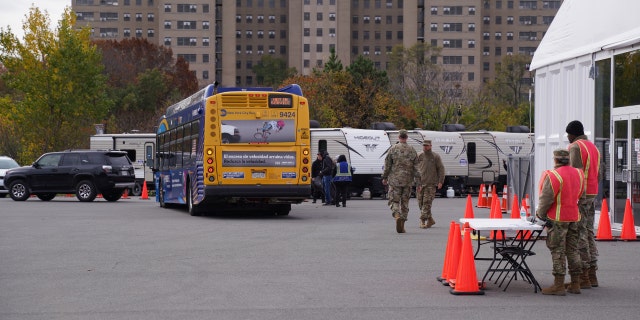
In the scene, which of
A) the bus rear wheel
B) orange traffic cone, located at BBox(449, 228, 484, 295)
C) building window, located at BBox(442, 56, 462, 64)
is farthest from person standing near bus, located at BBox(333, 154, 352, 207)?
building window, located at BBox(442, 56, 462, 64)

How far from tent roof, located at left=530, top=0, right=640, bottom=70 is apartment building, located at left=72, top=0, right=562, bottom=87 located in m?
124

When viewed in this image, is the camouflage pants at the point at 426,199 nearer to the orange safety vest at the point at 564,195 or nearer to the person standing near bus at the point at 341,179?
the orange safety vest at the point at 564,195

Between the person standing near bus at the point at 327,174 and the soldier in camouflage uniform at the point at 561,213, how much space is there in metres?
22.1

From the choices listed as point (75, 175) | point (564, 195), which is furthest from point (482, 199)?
point (564, 195)

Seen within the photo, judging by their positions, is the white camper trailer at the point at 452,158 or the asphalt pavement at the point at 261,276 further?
the white camper trailer at the point at 452,158

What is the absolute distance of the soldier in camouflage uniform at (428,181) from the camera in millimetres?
20922

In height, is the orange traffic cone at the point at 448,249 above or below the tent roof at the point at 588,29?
below

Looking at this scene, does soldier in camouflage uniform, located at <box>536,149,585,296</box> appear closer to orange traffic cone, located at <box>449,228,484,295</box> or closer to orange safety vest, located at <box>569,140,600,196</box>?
orange traffic cone, located at <box>449,228,484,295</box>

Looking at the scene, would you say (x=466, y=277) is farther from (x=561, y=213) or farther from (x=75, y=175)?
(x=75, y=175)

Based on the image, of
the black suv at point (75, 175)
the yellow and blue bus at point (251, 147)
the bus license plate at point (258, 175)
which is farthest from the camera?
the black suv at point (75, 175)

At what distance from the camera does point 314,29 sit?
152 meters

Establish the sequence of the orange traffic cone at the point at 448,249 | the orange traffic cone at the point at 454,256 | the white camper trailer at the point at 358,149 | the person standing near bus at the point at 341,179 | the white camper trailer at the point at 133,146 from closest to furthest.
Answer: the orange traffic cone at the point at 454,256
the orange traffic cone at the point at 448,249
the person standing near bus at the point at 341,179
the white camper trailer at the point at 358,149
the white camper trailer at the point at 133,146

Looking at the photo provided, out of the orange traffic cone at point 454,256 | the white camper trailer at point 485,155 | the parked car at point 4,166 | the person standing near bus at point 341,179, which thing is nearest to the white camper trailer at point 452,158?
the white camper trailer at point 485,155

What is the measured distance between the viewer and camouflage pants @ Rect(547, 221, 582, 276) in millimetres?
10844
